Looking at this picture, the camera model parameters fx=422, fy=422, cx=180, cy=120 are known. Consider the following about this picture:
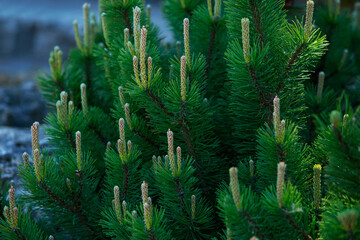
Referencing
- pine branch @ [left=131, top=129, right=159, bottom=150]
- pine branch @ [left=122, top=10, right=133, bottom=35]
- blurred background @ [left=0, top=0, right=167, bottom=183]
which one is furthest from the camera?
blurred background @ [left=0, top=0, right=167, bottom=183]

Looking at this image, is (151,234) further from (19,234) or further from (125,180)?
(19,234)

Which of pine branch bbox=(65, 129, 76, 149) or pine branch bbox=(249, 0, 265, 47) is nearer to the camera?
pine branch bbox=(249, 0, 265, 47)

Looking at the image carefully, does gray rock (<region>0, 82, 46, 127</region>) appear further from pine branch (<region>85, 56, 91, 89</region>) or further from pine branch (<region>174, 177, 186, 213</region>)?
pine branch (<region>174, 177, 186, 213</region>)

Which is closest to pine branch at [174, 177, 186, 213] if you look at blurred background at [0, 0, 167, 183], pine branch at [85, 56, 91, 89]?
pine branch at [85, 56, 91, 89]

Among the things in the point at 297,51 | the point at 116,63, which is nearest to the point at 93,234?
the point at 116,63

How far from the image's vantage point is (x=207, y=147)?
126 cm

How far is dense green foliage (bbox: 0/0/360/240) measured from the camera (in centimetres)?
92

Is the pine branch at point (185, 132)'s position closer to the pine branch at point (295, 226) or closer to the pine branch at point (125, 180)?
the pine branch at point (125, 180)

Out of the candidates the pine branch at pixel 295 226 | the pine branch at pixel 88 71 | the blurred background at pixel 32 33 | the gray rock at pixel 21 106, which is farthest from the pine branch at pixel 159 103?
the blurred background at pixel 32 33

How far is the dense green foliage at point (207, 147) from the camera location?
0.92 metres

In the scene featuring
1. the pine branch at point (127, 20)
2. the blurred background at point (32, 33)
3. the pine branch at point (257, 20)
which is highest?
the blurred background at point (32, 33)

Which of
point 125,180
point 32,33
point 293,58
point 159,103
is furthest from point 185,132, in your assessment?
point 32,33

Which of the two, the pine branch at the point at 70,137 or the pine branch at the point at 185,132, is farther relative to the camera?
the pine branch at the point at 70,137

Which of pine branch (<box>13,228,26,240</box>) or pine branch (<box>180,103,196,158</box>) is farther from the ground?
pine branch (<box>180,103,196,158</box>)
